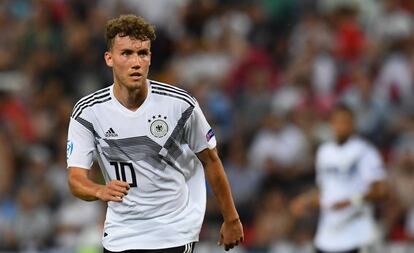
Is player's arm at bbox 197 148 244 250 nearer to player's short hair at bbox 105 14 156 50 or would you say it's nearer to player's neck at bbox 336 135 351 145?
player's short hair at bbox 105 14 156 50

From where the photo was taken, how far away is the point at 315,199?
399 inches

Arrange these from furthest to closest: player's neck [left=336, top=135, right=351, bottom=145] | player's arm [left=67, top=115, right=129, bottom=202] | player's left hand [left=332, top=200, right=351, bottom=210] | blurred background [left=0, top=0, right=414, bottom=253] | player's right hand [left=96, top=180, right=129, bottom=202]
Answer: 1. blurred background [left=0, top=0, right=414, bottom=253]
2. player's neck [left=336, top=135, right=351, bottom=145]
3. player's left hand [left=332, top=200, right=351, bottom=210]
4. player's arm [left=67, top=115, right=129, bottom=202]
5. player's right hand [left=96, top=180, right=129, bottom=202]

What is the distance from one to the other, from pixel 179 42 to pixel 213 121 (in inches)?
65.0

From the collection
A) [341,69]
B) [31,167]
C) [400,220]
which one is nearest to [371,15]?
[341,69]

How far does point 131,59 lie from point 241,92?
775 centimetres

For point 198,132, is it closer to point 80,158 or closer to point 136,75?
point 136,75

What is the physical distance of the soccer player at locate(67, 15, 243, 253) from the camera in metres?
6.52

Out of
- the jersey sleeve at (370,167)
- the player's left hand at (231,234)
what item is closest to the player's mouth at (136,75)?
the player's left hand at (231,234)

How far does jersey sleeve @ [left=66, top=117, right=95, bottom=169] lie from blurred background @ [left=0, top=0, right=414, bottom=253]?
545 cm

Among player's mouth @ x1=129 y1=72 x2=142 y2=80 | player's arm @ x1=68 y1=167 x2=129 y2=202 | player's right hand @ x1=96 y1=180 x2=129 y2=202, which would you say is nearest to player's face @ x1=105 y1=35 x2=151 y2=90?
player's mouth @ x1=129 y1=72 x2=142 y2=80

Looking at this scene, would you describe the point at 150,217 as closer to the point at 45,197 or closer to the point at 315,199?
the point at 315,199

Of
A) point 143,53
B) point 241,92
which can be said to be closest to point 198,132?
point 143,53

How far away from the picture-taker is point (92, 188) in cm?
626

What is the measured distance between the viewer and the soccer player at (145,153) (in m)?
6.52
